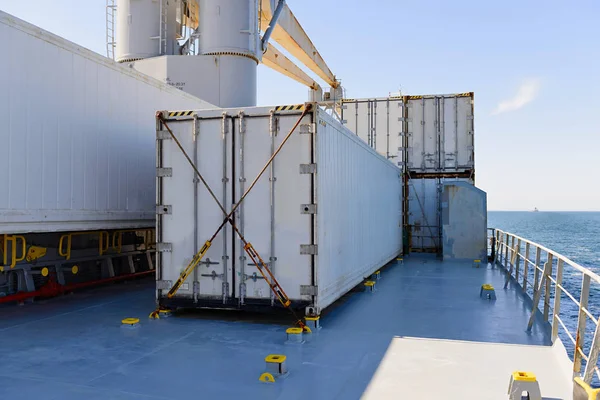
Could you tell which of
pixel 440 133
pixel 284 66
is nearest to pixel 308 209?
pixel 440 133

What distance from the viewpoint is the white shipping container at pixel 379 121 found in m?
19.6

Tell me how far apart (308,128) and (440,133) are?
12810mm

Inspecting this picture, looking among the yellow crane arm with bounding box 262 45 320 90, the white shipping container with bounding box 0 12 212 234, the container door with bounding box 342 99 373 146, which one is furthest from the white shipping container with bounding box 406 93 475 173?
the white shipping container with bounding box 0 12 212 234

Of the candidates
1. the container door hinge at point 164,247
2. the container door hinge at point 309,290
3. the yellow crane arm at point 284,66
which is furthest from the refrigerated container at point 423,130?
the container door hinge at point 309,290

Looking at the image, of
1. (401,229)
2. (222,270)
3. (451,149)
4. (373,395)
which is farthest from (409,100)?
(373,395)

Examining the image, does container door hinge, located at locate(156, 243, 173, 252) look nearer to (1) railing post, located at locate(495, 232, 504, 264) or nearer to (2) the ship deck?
(2) the ship deck

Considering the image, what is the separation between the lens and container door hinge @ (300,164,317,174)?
7637 mm

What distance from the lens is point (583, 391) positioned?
14.7 ft

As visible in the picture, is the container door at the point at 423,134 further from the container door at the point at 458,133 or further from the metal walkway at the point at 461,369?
the metal walkway at the point at 461,369

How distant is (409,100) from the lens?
64.2 ft

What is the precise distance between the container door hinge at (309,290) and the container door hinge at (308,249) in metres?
0.50

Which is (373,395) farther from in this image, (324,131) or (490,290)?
(490,290)

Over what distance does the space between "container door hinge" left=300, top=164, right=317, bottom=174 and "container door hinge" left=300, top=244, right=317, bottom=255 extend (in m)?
1.10

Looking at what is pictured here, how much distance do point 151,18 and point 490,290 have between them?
1524 cm
